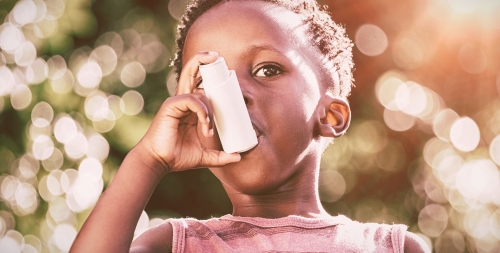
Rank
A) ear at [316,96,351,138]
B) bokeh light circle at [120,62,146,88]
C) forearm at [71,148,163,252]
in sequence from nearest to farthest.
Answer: forearm at [71,148,163,252] < ear at [316,96,351,138] < bokeh light circle at [120,62,146,88]

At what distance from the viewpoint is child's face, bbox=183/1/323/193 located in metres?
1.49

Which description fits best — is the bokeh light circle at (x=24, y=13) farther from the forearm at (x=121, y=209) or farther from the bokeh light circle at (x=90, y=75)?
the forearm at (x=121, y=209)

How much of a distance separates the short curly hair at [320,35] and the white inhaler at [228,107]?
0.44 meters

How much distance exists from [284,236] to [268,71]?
0.42 m

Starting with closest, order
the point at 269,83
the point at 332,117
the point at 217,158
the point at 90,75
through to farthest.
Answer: the point at 217,158 < the point at 269,83 < the point at 332,117 < the point at 90,75

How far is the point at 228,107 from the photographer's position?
4.51 feet

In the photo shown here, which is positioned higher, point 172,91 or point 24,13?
point 24,13

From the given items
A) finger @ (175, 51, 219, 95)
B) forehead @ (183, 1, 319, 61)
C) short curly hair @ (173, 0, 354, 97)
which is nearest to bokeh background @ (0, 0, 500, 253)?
short curly hair @ (173, 0, 354, 97)

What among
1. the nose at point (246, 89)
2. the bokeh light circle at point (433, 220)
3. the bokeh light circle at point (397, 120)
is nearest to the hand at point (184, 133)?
the nose at point (246, 89)

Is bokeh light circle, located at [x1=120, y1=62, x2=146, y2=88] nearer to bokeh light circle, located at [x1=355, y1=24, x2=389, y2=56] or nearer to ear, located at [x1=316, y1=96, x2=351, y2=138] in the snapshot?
bokeh light circle, located at [x1=355, y1=24, x2=389, y2=56]

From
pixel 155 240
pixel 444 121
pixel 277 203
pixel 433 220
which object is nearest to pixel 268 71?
pixel 277 203

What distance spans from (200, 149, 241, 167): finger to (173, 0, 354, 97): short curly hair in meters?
0.46

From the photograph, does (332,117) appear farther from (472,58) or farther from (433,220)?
(433,220)

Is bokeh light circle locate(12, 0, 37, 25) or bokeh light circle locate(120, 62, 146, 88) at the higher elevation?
bokeh light circle locate(12, 0, 37, 25)
